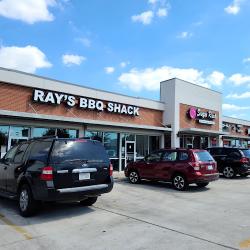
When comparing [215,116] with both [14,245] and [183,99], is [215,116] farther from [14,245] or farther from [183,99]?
[14,245]

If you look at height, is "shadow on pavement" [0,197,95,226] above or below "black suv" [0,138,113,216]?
below

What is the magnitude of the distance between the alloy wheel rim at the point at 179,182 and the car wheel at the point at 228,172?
6.09m

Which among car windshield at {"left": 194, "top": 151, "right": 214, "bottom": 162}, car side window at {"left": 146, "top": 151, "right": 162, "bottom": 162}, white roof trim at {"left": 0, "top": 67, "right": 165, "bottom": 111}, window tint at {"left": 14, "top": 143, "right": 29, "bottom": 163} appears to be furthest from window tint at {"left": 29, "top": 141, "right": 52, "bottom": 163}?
white roof trim at {"left": 0, "top": 67, "right": 165, "bottom": 111}

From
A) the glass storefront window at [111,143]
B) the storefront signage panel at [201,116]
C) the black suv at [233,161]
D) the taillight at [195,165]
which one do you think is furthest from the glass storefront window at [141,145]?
the taillight at [195,165]

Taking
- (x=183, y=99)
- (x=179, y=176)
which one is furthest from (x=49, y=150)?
(x=183, y=99)

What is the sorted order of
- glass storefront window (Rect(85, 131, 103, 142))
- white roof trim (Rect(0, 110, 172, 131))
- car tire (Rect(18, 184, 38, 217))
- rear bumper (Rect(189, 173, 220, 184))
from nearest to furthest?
car tire (Rect(18, 184, 38, 217)) → rear bumper (Rect(189, 173, 220, 184)) → white roof trim (Rect(0, 110, 172, 131)) → glass storefront window (Rect(85, 131, 103, 142))

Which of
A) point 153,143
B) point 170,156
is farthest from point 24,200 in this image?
point 153,143

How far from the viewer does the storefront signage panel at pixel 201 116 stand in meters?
27.1

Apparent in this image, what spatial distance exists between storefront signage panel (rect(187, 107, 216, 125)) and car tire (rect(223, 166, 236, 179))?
9.41 metres

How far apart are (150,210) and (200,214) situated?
4.40ft

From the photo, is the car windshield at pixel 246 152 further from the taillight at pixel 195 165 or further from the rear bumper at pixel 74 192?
the rear bumper at pixel 74 192

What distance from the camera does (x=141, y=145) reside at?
23.6 m

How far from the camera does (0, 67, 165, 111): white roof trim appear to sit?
16484 millimetres

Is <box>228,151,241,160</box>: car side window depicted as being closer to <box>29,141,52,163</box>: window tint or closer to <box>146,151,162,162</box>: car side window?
<box>146,151,162,162</box>: car side window
